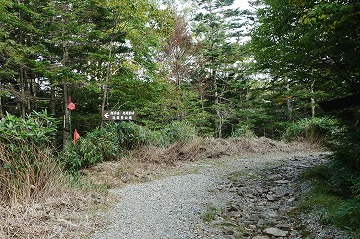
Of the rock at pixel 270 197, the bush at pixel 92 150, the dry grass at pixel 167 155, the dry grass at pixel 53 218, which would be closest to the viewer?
the dry grass at pixel 53 218

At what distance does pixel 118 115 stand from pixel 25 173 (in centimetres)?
369

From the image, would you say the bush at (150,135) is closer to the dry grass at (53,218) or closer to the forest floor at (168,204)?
the forest floor at (168,204)

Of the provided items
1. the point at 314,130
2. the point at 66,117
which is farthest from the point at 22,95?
the point at 314,130

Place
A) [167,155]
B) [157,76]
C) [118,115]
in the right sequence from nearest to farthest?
[118,115]
[167,155]
[157,76]

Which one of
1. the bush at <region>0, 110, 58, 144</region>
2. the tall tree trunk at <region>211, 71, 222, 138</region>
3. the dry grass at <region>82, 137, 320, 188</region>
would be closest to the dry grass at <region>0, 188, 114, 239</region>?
the bush at <region>0, 110, 58, 144</region>

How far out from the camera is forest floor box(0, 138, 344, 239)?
10.4 feet

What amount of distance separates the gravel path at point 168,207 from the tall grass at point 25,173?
1.07m

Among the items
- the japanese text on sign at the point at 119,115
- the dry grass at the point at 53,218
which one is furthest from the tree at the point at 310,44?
the dry grass at the point at 53,218

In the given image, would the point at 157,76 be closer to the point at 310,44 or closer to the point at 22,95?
the point at 22,95

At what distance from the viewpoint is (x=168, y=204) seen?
4.39 metres

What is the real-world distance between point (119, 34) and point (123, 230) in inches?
331

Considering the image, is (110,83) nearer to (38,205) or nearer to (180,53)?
(180,53)

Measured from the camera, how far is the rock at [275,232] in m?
3.21

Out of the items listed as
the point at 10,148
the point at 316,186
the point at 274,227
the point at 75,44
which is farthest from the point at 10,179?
the point at 75,44
